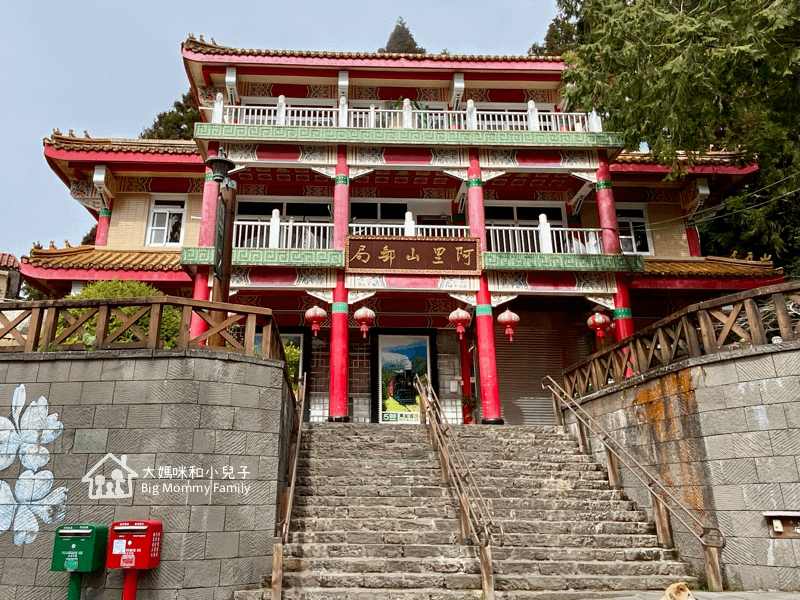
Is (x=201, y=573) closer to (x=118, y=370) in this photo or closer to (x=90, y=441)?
(x=90, y=441)

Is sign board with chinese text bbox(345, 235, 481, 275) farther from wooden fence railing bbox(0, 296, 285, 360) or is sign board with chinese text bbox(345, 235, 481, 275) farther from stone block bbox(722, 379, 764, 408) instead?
stone block bbox(722, 379, 764, 408)

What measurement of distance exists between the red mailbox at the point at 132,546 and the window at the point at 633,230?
1418 centimetres

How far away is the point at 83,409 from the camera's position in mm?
7223

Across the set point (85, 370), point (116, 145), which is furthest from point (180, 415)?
point (116, 145)

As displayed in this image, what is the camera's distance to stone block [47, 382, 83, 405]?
727 centimetres

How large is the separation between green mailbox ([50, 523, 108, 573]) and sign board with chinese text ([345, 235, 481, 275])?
8.42 meters

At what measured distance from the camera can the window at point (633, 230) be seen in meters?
16.9

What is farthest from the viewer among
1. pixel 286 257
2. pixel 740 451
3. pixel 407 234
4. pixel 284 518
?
pixel 407 234

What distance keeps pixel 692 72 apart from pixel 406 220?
261 inches

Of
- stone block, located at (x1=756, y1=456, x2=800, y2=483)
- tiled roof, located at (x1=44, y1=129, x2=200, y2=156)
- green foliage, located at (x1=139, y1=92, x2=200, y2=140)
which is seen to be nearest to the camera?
stone block, located at (x1=756, y1=456, x2=800, y2=483)

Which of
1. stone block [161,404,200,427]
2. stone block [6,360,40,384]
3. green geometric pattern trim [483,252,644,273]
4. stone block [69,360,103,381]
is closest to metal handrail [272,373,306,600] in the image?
stone block [161,404,200,427]

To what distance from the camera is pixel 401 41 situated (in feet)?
133

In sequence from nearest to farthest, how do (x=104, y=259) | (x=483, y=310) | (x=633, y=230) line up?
(x=483, y=310)
(x=104, y=259)
(x=633, y=230)

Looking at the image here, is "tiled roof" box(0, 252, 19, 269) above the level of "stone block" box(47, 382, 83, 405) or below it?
above
